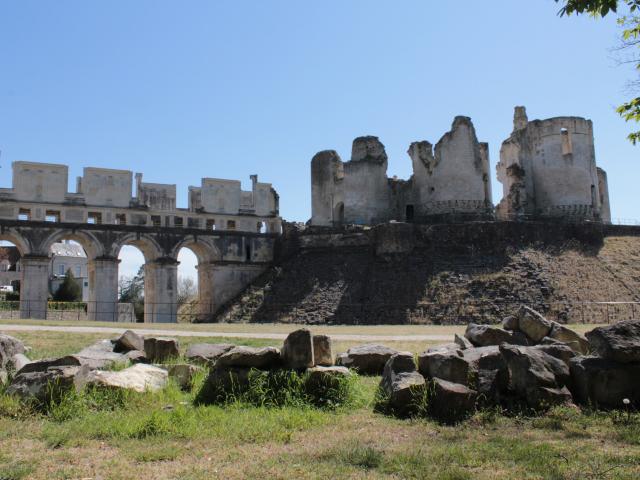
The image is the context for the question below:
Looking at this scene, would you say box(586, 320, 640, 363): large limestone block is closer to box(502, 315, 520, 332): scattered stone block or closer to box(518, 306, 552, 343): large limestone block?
box(518, 306, 552, 343): large limestone block

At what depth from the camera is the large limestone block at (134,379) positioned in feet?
28.5

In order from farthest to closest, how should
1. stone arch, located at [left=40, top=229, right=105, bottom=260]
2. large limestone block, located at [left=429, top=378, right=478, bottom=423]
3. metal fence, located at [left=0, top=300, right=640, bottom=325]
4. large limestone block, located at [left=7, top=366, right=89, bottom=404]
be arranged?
stone arch, located at [left=40, top=229, right=105, bottom=260]
metal fence, located at [left=0, top=300, right=640, bottom=325]
large limestone block, located at [left=7, top=366, right=89, bottom=404]
large limestone block, located at [left=429, top=378, right=478, bottom=423]

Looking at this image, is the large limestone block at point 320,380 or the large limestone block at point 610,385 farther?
the large limestone block at point 320,380

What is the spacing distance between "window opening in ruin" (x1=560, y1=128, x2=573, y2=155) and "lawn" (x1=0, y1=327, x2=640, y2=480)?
3607 cm

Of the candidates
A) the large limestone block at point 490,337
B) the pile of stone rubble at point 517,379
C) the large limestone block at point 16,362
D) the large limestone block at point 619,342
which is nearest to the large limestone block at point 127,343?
the large limestone block at point 16,362

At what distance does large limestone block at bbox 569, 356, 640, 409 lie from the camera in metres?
8.14

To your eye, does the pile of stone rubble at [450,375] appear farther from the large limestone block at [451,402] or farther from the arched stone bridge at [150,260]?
the arched stone bridge at [150,260]

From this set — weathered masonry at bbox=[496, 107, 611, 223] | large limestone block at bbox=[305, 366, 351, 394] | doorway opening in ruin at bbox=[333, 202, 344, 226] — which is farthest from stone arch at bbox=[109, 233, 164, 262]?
large limestone block at bbox=[305, 366, 351, 394]

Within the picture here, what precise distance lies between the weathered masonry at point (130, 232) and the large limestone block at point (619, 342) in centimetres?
3106

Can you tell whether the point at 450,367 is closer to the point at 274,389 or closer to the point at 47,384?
the point at 274,389

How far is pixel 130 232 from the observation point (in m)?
37.2

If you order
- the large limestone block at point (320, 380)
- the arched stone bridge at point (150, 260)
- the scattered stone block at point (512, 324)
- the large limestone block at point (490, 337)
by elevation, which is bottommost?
the large limestone block at point (320, 380)

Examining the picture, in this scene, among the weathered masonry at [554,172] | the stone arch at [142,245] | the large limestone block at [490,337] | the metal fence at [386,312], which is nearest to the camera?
the large limestone block at [490,337]

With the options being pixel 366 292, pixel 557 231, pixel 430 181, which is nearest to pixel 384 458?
pixel 366 292
